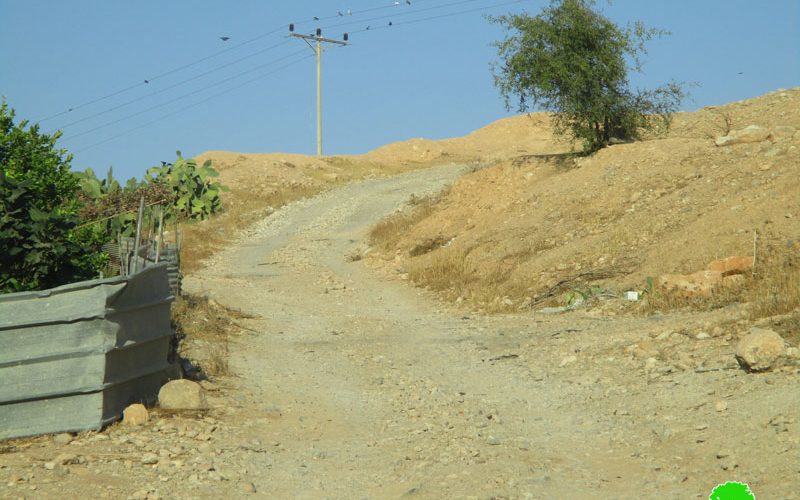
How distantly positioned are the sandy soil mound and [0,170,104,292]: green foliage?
8.32m

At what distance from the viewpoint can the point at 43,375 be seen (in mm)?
6535

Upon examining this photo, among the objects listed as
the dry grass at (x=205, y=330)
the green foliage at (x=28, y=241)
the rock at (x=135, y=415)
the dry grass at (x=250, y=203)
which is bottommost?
the rock at (x=135, y=415)

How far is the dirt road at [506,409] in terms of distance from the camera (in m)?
5.78

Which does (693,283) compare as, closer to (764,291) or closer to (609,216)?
(764,291)

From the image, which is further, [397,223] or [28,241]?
[397,223]

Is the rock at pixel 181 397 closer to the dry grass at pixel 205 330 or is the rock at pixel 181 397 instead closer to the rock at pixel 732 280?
the dry grass at pixel 205 330

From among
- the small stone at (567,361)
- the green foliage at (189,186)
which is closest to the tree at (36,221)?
the small stone at (567,361)

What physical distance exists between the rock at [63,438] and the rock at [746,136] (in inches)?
634

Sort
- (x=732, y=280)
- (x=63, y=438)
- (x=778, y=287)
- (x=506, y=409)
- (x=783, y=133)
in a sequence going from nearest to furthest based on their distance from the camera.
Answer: (x=63, y=438) → (x=506, y=409) → (x=778, y=287) → (x=732, y=280) → (x=783, y=133)

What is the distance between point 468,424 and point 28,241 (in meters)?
3.89

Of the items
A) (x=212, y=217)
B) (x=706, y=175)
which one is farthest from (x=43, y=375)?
(x=212, y=217)

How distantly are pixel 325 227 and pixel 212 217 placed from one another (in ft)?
13.6

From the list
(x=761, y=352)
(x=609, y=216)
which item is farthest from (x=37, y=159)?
(x=609, y=216)

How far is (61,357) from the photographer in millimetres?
6555
